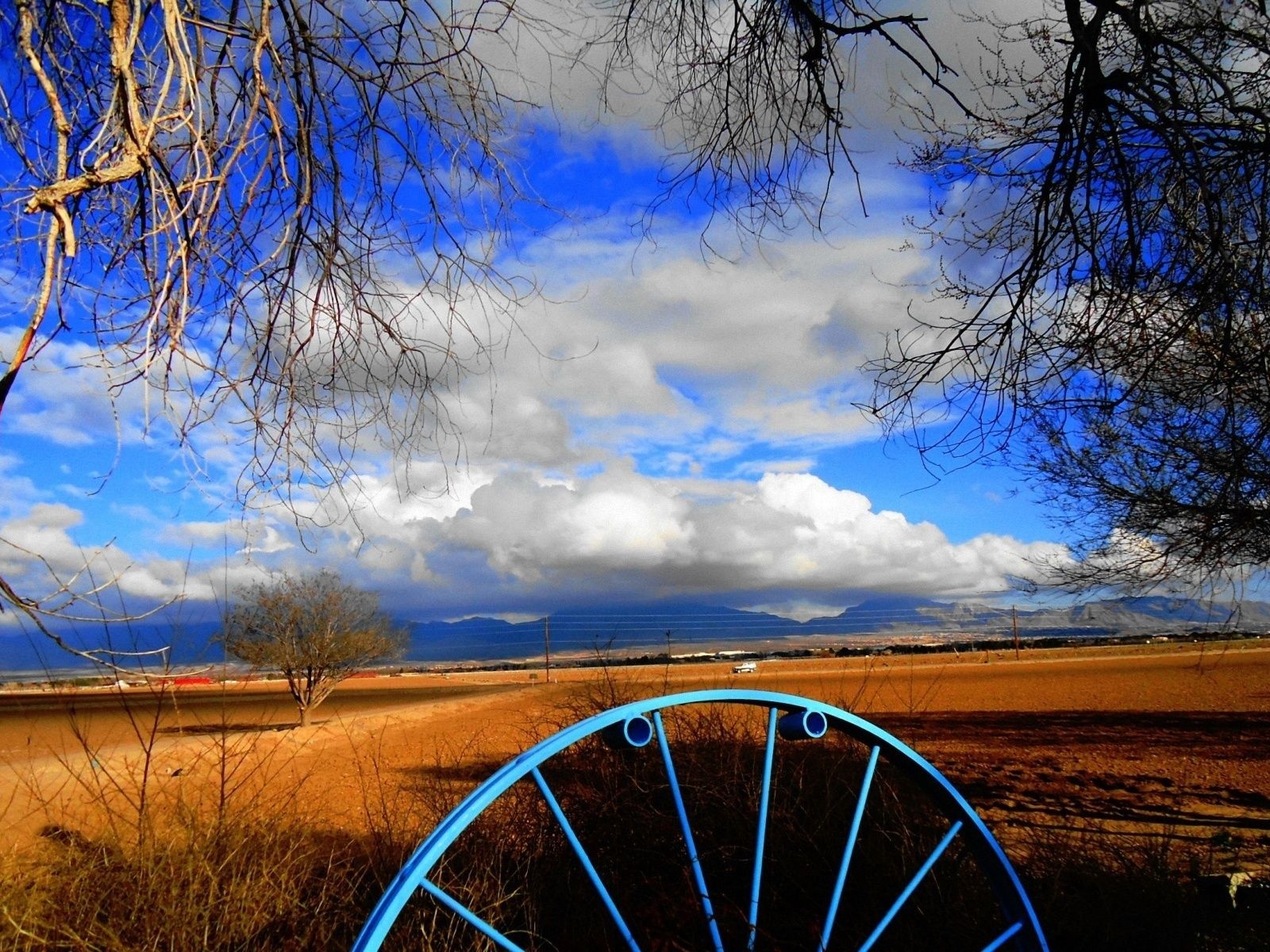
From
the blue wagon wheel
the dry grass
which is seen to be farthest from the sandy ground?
the blue wagon wheel

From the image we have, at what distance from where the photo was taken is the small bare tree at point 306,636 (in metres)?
28.6

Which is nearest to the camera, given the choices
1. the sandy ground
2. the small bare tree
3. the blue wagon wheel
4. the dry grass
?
the blue wagon wheel

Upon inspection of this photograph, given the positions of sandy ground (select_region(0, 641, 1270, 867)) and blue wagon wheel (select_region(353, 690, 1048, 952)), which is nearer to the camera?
blue wagon wheel (select_region(353, 690, 1048, 952))

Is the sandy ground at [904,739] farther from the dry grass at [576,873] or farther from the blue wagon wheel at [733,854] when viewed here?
the blue wagon wheel at [733,854]

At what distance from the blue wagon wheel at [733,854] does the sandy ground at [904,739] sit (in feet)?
3.54

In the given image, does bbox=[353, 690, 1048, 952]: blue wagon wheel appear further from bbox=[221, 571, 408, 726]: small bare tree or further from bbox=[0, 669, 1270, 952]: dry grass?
bbox=[221, 571, 408, 726]: small bare tree

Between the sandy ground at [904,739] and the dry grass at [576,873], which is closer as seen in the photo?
the dry grass at [576,873]

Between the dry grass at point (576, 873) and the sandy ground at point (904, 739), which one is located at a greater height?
the dry grass at point (576, 873)

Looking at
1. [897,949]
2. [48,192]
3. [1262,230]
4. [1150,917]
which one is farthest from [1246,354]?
[48,192]

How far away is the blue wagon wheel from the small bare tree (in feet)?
79.5

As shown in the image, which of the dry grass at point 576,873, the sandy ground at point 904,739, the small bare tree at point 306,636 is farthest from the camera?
the small bare tree at point 306,636

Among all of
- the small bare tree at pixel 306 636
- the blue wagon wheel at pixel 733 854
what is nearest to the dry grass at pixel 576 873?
the blue wagon wheel at pixel 733 854

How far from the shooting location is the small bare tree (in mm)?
28609

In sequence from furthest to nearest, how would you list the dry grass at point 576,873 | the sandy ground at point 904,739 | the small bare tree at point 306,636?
the small bare tree at point 306,636
the sandy ground at point 904,739
the dry grass at point 576,873
